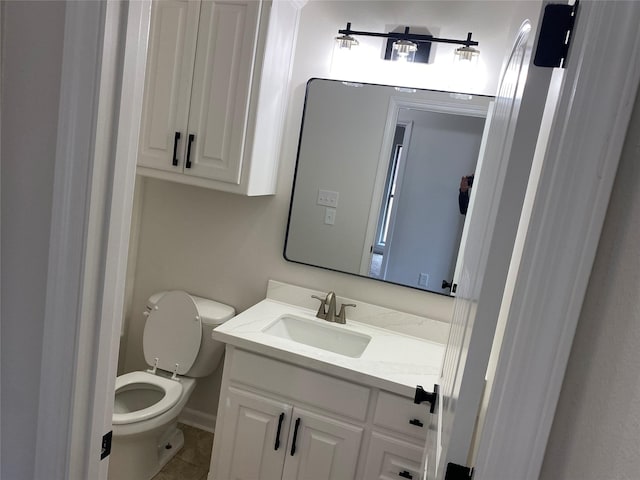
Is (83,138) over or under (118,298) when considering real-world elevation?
over

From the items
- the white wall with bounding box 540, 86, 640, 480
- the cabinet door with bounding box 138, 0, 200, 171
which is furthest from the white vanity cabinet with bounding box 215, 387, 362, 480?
the white wall with bounding box 540, 86, 640, 480

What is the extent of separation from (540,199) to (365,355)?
1322mm

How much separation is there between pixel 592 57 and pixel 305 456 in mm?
1682

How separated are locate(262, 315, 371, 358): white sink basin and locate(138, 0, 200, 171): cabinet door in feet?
2.77

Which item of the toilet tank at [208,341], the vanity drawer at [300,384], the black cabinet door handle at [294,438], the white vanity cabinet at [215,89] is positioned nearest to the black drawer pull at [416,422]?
the vanity drawer at [300,384]

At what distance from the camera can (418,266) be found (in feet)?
6.93

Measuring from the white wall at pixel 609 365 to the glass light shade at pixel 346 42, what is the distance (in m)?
1.62

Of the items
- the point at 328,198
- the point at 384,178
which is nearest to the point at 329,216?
the point at 328,198

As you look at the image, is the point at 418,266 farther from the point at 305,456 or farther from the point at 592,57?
the point at 592,57

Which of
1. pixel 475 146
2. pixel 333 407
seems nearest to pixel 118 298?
pixel 333 407

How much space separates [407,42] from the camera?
1.97 meters

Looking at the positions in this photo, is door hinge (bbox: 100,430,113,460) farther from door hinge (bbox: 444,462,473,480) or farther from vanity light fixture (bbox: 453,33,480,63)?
vanity light fixture (bbox: 453,33,480,63)

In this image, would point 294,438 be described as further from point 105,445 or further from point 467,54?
point 467,54

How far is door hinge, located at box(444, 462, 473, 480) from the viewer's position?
79cm
